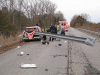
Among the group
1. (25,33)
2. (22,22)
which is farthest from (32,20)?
(25,33)

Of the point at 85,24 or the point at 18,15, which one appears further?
the point at 85,24

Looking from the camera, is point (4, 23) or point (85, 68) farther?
point (4, 23)

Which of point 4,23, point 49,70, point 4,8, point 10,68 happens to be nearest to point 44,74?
point 49,70

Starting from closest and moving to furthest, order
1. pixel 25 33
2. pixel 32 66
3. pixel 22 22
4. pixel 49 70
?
1. pixel 49 70
2. pixel 32 66
3. pixel 25 33
4. pixel 22 22

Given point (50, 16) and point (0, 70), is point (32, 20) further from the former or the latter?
point (0, 70)

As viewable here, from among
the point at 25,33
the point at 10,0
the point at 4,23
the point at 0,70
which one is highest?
the point at 10,0

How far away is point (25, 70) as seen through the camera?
407 centimetres

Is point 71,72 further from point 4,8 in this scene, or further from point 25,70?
point 4,8

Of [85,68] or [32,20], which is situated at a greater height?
[32,20]

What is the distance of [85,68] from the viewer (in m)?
4.19

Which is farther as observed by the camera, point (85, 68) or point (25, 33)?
point (25, 33)

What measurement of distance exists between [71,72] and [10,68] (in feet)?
8.30

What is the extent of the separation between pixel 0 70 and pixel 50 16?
48.0m

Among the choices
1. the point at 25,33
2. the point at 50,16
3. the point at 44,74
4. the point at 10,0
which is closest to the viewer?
the point at 44,74
